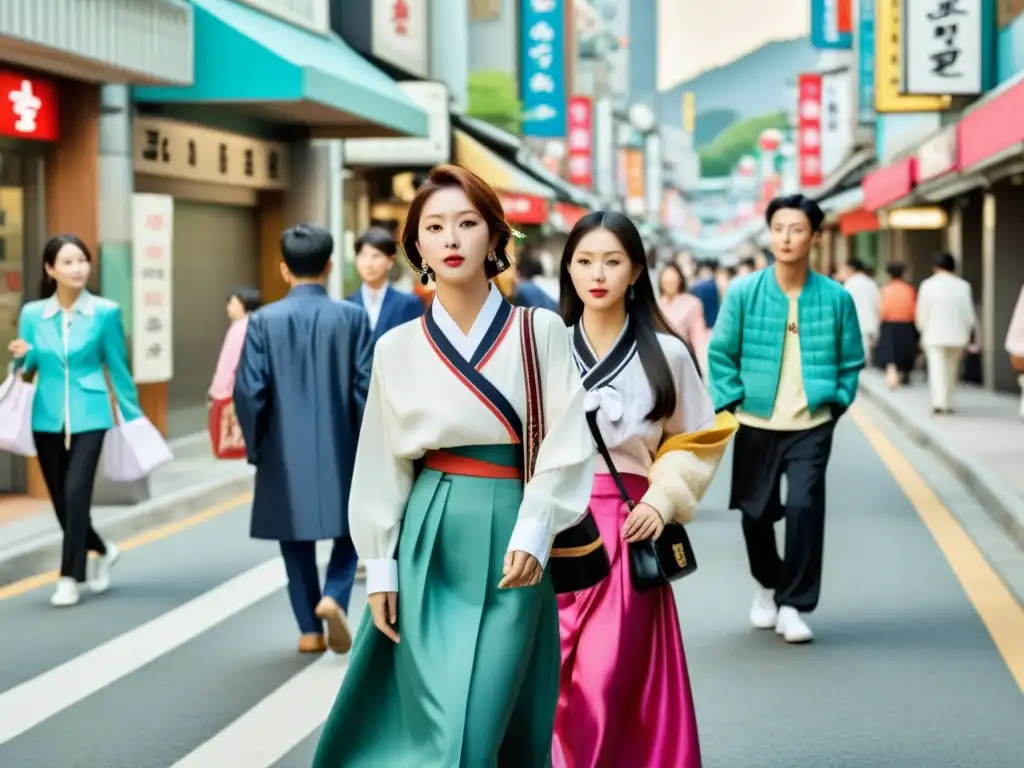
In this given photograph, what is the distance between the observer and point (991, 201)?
2272cm

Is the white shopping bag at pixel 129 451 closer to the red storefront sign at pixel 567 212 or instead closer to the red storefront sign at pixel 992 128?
the red storefront sign at pixel 992 128

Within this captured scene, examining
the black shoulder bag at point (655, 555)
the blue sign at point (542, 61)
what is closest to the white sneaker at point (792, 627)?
the black shoulder bag at point (655, 555)

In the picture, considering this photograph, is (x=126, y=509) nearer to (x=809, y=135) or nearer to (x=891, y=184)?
(x=891, y=184)

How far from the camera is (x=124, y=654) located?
7.54 metres

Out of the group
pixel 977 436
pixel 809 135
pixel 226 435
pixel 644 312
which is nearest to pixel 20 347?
pixel 226 435

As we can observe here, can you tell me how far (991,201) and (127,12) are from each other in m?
13.5

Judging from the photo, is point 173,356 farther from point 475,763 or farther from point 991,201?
point 475,763

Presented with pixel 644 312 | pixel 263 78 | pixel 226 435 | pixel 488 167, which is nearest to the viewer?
pixel 644 312

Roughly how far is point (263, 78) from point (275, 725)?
902 centimetres

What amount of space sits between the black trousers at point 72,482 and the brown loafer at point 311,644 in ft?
5.42

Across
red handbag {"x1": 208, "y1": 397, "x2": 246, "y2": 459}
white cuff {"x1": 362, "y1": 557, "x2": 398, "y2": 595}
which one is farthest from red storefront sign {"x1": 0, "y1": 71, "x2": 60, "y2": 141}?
white cuff {"x1": 362, "y1": 557, "x2": 398, "y2": 595}

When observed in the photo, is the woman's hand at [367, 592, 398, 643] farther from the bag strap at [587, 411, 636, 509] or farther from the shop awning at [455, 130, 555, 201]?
the shop awning at [455, 130, 555, 201]

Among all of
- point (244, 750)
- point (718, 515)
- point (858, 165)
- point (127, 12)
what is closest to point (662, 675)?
point (244, 750)

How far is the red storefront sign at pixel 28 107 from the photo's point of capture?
38.1 feet
